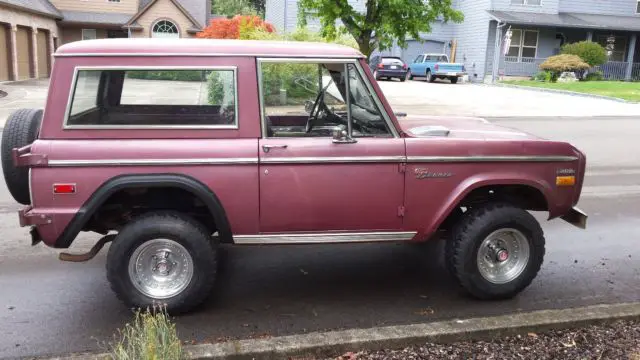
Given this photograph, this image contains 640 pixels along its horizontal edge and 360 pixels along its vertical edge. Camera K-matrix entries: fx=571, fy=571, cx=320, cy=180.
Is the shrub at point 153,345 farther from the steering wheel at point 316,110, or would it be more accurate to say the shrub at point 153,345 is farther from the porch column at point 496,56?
the porch column at point 496,56

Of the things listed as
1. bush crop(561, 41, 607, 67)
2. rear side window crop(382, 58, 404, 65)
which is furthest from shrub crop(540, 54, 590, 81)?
rear side window crop(382, 58, 404, 65)

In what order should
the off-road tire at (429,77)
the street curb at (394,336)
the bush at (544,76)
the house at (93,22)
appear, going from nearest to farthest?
the street curb at (394,336) < the house at (93,22) < the bush at (544,76) < the off-road tire at (429,77)

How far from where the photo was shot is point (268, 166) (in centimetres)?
396

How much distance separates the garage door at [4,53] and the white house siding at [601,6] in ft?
101

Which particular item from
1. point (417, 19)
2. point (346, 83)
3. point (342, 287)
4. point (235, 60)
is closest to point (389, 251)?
point (342, 287)

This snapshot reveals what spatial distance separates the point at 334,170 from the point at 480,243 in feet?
4.08

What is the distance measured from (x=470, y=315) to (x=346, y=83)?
1.92 meters

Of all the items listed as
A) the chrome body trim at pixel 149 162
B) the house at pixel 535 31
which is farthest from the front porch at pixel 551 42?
the chrome body trim at pixel 149 162

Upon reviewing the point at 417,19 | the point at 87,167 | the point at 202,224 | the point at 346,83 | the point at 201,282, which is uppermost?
the point at 417,19

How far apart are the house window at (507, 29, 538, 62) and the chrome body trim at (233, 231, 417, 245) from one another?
33418 mm

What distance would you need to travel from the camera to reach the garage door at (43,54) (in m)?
31.1

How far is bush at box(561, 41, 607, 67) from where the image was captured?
3225 cm

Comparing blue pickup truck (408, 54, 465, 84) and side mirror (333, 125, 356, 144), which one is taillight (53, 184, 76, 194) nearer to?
side mirror (333, 125, 356, 144)

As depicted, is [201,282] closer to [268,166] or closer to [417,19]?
[268,166]
